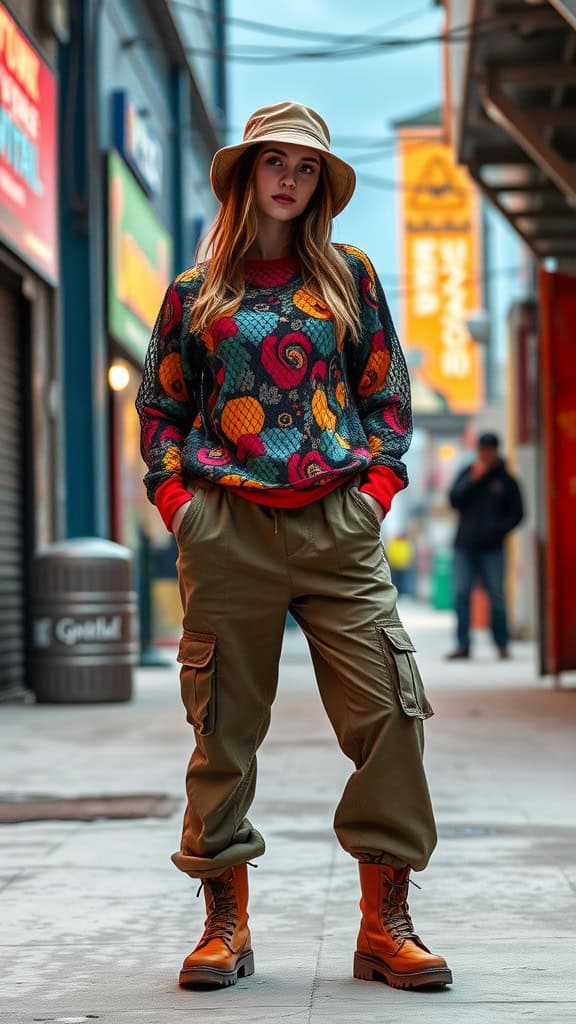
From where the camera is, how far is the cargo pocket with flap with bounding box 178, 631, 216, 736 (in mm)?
3582

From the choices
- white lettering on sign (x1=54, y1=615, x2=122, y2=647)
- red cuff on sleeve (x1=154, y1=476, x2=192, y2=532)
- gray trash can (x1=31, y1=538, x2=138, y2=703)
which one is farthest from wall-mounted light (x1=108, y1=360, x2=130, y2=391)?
red cuff on sleeve (x1=154, y1=476, x2=192, y2=532)

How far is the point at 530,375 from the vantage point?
1855 cm

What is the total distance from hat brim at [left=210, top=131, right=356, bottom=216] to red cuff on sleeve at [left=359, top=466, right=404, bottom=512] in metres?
0.59

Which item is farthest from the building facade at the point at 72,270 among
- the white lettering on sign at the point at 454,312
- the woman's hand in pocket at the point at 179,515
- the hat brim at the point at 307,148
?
the white lettering on sign at the point at 454,312

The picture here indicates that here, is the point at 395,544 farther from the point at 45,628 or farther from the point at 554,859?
the point at 554,859

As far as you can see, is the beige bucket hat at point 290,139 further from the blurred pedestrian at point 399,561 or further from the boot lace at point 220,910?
the blurred pedestrian at point 399,561

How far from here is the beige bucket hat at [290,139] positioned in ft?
12.0

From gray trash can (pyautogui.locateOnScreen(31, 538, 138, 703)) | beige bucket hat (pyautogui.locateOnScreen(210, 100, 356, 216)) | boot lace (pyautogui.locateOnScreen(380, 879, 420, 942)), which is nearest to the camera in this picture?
boot lace (pyautogui.locateOnScreen(380, 879, 420, 942))

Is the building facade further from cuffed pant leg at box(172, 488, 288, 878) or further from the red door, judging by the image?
cuffed pant leg at box(172, 488, 288, 878)

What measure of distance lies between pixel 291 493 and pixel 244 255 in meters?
0.55

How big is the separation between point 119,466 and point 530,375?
215 inches

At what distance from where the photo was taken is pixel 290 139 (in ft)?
11.9

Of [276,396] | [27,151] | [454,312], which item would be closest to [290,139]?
[276,396]

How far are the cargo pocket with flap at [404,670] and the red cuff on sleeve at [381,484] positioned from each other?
261 millimetres
